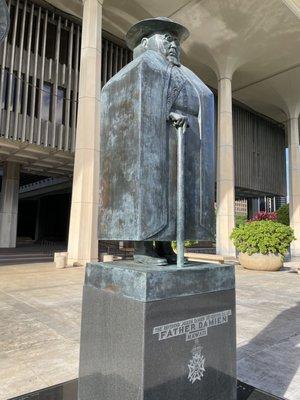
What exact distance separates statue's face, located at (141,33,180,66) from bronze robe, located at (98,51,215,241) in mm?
68

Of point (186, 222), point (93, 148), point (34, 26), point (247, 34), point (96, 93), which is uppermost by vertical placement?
point (247, 34)

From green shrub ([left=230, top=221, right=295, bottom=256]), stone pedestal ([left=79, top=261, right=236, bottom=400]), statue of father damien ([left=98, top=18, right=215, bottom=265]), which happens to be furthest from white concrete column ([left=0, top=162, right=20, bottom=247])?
stone pedestal ([left=79, top=261, right=236, bottom=400])

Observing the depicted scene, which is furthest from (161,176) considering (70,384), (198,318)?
(70,384)

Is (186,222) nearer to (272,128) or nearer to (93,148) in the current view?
(93,148)

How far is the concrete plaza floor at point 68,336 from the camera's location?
11.9 feet

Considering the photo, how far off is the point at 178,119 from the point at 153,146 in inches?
11.7

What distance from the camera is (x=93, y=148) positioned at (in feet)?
48.5

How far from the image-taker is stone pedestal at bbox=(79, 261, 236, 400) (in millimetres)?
2301

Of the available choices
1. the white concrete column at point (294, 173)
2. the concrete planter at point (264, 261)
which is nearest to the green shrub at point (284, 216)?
the white concrete column at point (294, 173)

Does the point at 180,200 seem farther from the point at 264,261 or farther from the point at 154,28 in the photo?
the point at 264,261

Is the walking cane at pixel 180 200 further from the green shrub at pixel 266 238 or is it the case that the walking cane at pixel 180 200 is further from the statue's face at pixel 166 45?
the green shrub at pixel 266 238

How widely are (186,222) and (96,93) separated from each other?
44.1 ft

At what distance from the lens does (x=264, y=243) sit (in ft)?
43.2

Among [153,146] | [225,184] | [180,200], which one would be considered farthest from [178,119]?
[225,184]
